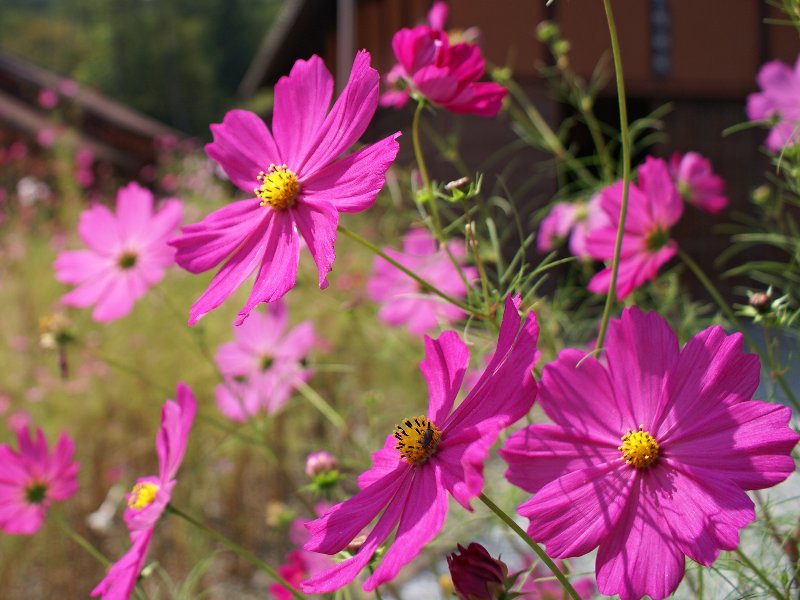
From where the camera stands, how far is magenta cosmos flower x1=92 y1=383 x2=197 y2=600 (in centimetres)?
44

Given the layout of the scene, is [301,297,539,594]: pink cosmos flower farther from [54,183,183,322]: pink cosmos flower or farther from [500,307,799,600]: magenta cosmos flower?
[54,183,183,322]: pink cosmos flower

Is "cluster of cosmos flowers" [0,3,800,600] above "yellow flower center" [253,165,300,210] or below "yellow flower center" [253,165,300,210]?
below

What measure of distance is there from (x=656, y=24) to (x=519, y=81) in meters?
0.82

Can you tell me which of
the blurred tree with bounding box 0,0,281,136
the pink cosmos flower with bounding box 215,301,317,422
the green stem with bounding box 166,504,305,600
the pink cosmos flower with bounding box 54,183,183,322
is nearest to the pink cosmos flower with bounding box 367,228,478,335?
the pink cosmos flower with bounding box 215,301,317,422

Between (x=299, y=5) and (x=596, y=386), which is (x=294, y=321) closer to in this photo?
(x=596, y=386)

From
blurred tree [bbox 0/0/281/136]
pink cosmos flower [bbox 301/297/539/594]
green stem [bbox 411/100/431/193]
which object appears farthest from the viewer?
blurred tree [bbox 0/0/281/136]

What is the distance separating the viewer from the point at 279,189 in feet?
1.35

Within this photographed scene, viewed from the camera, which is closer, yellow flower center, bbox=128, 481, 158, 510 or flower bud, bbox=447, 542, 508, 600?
flower bud, bbox=447, 542, 508, 600

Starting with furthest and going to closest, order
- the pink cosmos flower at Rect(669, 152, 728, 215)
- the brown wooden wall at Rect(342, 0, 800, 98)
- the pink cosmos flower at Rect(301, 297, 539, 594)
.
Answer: the brown wooden wall at Rect(342, 0, 800, 98), the pink cosmos flower at Rect(669, 152, 728, 215), the pink cosmos flower at Rect(301, 297, 539, 594)

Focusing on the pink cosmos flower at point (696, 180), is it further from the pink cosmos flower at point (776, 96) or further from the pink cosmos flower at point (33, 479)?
the pink cosmos flower at point (33, 479)

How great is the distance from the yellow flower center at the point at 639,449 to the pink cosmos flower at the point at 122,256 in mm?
523

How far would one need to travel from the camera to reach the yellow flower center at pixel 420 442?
0.35 metres

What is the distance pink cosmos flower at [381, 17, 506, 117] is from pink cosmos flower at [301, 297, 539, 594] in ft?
0.49

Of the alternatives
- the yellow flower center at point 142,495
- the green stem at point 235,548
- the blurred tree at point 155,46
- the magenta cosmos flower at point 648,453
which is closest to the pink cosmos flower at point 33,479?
the yellow flower center at point 142,495
